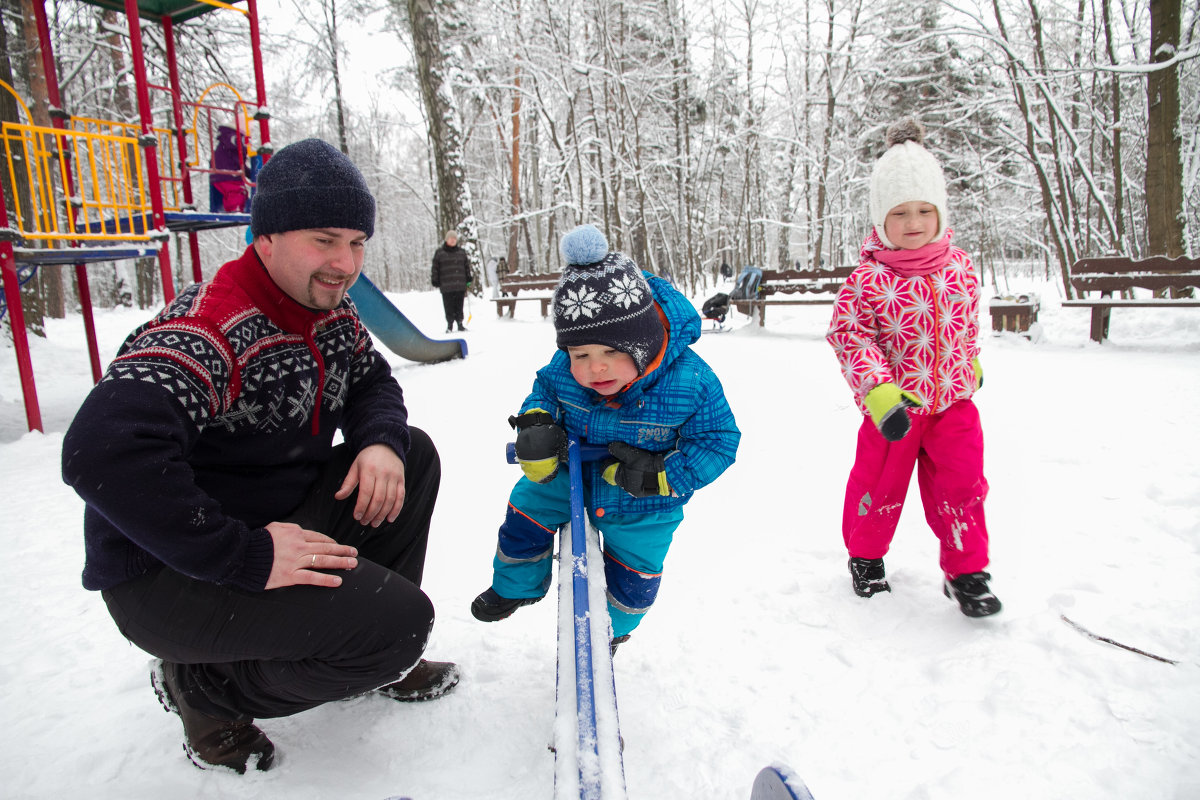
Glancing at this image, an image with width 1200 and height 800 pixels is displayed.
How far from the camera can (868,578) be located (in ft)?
8.38

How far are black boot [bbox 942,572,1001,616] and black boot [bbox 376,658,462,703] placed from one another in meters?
1.81

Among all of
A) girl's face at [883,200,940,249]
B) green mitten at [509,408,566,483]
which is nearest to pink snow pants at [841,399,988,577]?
girl's face at [883,200,940,249]

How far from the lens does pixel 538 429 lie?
72.8 inches

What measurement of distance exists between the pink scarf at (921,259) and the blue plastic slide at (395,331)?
17.5 feet

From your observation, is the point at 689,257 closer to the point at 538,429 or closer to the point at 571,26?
the point at 571,26

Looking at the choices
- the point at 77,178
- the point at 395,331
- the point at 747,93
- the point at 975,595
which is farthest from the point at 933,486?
the point at 747,93

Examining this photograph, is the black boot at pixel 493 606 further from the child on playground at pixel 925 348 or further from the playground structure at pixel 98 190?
the playground structure at pixel 98 190

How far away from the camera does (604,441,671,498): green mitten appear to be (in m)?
1.79

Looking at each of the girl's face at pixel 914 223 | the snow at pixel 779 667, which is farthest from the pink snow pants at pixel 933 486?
the girl's face at pixel 914 223

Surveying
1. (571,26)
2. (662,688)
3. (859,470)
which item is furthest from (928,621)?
(571,26)

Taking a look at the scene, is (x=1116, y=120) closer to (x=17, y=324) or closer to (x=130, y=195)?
(x=130, y=195)

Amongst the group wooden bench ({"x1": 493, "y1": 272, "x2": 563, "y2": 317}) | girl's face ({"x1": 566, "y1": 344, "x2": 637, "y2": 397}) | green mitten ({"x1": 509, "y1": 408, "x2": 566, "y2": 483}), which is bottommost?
green mitten ({"x1": 509, "y1": 408, "x2": 566, "y2": 483})

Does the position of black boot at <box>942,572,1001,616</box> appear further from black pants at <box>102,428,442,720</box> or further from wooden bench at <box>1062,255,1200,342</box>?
wooden bench at <box>1062,255,1200,342</box>

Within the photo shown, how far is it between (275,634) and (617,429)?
1041 mm
